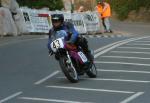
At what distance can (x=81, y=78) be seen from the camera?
48.2 feet

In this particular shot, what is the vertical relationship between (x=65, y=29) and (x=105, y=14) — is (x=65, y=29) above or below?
above

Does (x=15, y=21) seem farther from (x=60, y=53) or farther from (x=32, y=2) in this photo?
(x=60, y=53)

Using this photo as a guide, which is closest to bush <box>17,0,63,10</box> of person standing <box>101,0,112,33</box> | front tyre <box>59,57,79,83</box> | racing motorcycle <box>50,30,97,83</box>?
person standing <box>101,0,112,33</box>

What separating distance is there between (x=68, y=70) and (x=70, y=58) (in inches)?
14.3

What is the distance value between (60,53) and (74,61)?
559 mm

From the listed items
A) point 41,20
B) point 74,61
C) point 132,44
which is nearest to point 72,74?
point 74,61

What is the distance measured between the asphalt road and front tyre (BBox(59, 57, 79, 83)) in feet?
0.51

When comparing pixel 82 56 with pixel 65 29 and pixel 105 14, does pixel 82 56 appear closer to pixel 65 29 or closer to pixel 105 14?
pixel 65 29

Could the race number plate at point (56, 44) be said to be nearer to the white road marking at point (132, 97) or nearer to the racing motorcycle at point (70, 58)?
the racing motorcycle at point (70, 58)

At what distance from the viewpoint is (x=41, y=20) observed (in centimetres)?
3105

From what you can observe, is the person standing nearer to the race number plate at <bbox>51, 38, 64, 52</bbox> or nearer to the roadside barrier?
the roadside barrier

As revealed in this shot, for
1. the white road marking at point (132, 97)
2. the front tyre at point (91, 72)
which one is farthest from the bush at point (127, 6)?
the white road marking at point (132, 97)

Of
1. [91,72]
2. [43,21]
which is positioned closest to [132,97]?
[91,72]

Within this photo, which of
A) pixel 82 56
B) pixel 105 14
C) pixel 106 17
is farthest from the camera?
pixel 105 14
